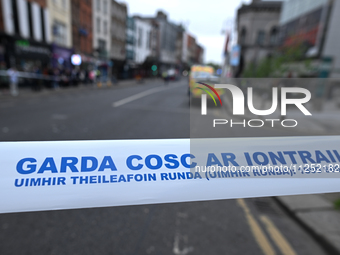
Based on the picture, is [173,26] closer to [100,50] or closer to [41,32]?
[100,50]

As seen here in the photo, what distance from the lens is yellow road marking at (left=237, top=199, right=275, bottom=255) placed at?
2832mm

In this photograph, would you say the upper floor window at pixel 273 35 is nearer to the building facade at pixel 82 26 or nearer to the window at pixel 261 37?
the window at pixel 261 37

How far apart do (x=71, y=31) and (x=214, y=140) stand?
31.4 m

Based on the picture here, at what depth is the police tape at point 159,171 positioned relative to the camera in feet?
4.33

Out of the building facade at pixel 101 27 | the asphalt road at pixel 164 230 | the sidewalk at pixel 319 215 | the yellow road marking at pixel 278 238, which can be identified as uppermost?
the building facade at pixel 101 27

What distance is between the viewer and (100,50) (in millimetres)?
35250

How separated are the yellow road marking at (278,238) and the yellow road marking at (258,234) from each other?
12 cm

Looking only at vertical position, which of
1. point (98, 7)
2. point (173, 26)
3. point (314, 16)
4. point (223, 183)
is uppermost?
point (173, 26)

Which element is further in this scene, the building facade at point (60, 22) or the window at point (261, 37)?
the window at point (261, 37)

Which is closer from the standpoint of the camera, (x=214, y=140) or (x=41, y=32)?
(x=214, y=140)

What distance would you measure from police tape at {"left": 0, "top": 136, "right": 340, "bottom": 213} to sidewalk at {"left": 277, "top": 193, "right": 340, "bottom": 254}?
5.98 feet

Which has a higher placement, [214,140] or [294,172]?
[214,140]

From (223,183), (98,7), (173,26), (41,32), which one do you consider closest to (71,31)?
(41,32)

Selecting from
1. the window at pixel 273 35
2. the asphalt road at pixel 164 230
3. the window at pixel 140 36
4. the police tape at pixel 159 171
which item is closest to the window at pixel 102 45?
the window at pixel 140 36
